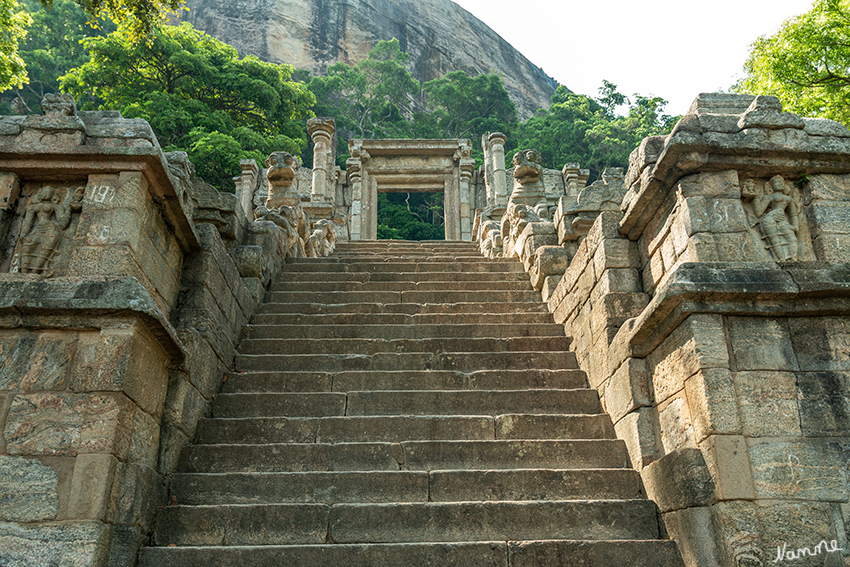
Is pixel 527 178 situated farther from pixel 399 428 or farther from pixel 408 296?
pixel 399 428

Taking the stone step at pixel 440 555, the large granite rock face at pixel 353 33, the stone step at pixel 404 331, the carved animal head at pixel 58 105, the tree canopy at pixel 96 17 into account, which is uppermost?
the large granite rock face at pixel 353 33

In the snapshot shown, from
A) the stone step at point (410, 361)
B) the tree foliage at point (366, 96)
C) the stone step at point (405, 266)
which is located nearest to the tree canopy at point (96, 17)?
the stone step at point (405, 266)

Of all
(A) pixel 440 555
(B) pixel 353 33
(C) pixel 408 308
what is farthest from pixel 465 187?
(B) pixel 353 33

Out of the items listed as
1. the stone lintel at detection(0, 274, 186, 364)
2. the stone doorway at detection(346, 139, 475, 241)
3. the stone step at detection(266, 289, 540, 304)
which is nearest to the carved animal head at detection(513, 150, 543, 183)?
the stone step at detection(266, 289, 540, 304)

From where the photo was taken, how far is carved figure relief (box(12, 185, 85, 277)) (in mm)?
3334

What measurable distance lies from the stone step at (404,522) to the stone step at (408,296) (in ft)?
10.9

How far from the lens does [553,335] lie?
17.9 ft

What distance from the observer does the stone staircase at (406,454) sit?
9.98 feet

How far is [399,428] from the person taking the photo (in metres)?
4.04

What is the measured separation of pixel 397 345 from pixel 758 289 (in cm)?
301

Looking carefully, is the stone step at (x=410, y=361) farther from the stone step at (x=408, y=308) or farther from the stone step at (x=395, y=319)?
the stone step at (x=408, y=308)

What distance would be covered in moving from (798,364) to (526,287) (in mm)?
3896

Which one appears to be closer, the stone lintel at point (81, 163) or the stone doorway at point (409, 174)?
the stone lintel at point (81, 163)

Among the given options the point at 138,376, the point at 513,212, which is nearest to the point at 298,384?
the point at 138,376
